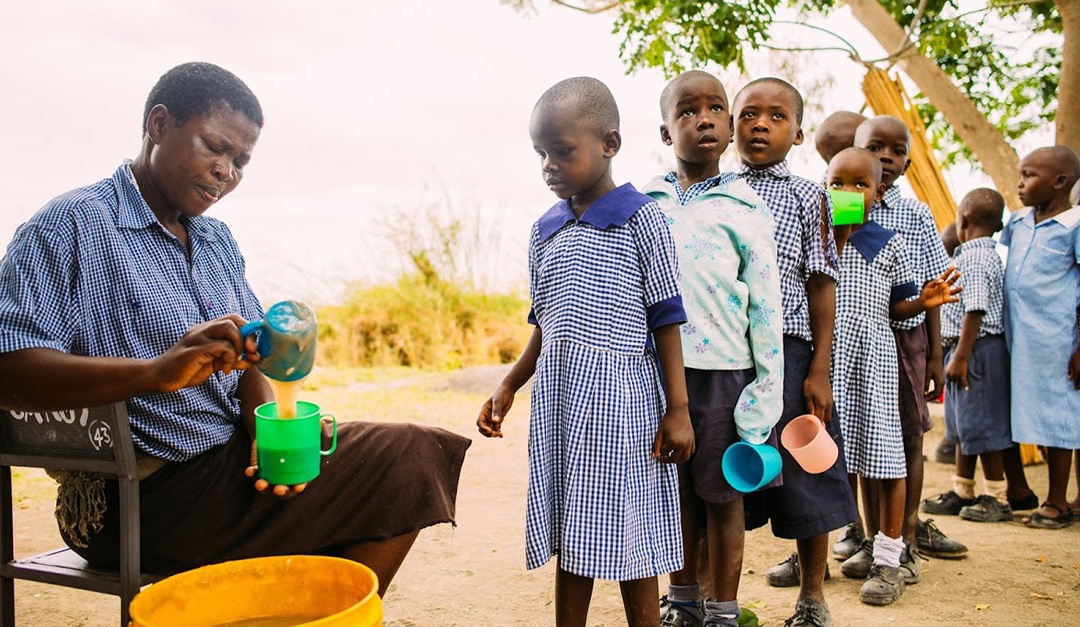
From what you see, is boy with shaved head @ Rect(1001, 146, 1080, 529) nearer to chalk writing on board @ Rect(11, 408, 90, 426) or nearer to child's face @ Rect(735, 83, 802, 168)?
child's face @ Rect(735, 83, 802, 168)

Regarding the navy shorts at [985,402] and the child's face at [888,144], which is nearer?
the child's face at [888,144]

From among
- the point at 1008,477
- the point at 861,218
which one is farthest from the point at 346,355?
the point at 861,218

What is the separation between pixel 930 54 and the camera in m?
7.02

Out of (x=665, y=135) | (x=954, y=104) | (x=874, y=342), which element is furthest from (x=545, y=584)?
(x=954, y=104)

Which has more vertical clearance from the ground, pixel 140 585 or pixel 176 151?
pixel 176 151

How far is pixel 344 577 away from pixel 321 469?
0.37 metres

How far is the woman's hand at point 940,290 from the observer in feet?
11.1

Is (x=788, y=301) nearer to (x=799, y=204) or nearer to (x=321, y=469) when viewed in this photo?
(x=799, y=204)

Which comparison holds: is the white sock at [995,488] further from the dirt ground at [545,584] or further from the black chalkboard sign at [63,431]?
the black chalkboard sign at [63,431]

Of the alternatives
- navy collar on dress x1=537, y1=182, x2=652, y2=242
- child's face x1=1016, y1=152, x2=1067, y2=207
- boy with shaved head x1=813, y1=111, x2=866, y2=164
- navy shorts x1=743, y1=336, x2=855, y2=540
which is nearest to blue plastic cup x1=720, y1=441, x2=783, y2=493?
navy shorts x1=743, y1=336, x2=855, y2=540

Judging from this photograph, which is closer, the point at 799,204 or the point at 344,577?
the point at 344,577

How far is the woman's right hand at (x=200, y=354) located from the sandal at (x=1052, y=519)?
4.05m

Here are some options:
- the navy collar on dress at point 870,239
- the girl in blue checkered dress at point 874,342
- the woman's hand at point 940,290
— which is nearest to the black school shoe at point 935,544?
the girl in blue checkered dress at point 874,342

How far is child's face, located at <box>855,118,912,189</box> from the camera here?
12.6ft
